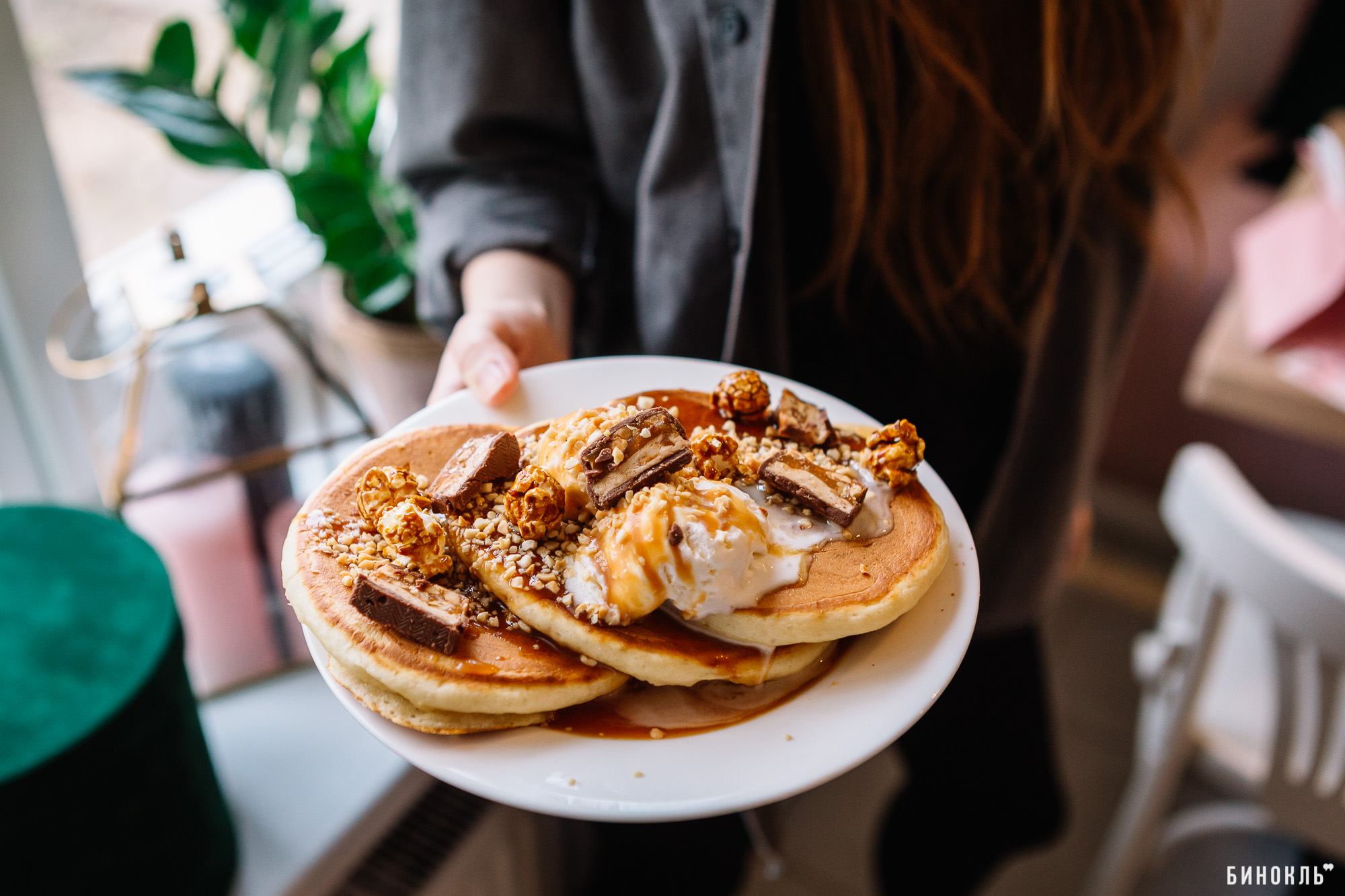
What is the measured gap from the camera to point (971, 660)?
1.42 metres

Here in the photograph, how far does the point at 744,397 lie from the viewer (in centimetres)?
83

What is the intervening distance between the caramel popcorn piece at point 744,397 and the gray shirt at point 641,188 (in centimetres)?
21

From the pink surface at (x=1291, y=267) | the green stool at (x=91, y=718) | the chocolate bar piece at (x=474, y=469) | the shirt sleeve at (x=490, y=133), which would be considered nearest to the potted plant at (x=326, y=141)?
the shirt sleeve at (x=490, y=133)

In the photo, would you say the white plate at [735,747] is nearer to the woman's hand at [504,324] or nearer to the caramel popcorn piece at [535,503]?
the caramel popcorn piece at [535,503]

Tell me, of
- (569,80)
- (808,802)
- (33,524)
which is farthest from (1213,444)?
(33,524)

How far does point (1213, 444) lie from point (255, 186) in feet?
8.08

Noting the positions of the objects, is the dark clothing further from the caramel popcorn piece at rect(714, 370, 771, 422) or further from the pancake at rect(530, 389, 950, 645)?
the pancake at rect(530, 389, 950, 645)

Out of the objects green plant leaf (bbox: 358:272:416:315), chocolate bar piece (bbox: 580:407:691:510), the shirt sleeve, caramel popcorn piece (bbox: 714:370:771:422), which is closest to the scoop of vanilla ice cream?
chocolate bar piece (bbox: 580:407:691:510)

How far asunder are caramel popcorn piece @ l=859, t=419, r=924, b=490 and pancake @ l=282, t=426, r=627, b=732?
28 cm

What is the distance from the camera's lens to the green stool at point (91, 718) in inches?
33.6

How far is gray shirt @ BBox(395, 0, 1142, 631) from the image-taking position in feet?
3.34

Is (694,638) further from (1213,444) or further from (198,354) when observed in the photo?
(1213,444)

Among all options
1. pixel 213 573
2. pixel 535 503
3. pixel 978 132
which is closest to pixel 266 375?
pixel 213 573

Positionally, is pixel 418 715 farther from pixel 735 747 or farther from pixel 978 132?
pixel 978 132
